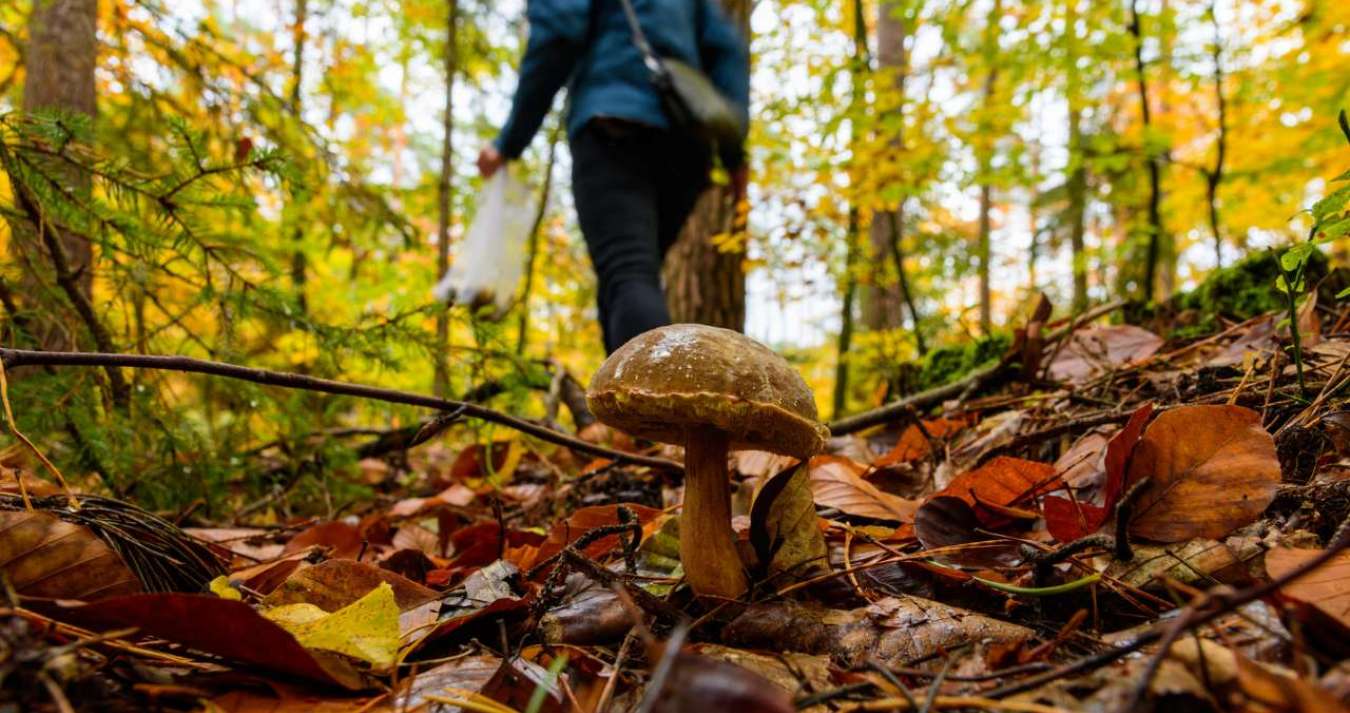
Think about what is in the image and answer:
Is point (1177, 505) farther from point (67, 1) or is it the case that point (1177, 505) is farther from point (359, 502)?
point (67, 1)

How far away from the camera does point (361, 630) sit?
992 mm

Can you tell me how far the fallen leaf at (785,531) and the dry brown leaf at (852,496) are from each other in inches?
13.6

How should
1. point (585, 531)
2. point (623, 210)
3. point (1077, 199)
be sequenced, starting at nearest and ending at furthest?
point (585, 531) → point (623, 210) → point (1077, 199)

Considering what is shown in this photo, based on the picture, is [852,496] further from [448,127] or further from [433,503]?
[448,127]

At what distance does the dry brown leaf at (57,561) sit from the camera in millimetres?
982

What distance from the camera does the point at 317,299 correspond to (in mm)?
7207

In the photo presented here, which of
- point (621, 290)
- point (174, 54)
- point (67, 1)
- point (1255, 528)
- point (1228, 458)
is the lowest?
point (1255, 528)

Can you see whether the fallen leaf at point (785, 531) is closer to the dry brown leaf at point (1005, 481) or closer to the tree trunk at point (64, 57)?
the dry brown leaf at point (1005, 481)

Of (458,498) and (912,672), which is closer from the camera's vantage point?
(912,672)

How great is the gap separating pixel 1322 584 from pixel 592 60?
3.25 metres

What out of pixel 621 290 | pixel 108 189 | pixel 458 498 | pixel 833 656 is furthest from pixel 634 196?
pixel 833 656

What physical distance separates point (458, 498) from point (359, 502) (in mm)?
720

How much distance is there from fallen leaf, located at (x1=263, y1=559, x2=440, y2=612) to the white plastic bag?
2070 millimetres

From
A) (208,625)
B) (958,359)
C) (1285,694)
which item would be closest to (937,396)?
(958,359)
